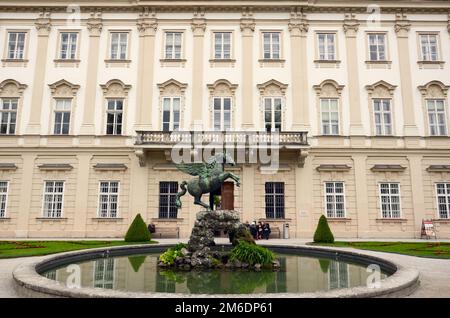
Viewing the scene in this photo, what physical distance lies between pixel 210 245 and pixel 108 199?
601 inches

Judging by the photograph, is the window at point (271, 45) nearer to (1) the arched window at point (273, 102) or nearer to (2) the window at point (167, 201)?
(1) the arched window at point (273, 102)

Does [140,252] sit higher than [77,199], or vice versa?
[77,199]

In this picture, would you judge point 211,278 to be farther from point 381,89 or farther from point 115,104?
point 381,89

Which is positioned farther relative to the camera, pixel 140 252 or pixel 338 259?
pixel 140 252

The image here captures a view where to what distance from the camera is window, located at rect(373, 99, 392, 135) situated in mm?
25062

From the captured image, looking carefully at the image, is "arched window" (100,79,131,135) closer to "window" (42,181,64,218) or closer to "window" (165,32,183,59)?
"window" (165,32,183,59)

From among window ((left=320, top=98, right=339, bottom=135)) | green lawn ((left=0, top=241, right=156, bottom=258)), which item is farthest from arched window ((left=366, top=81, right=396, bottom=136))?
green lawn ((left=0, top=241, right=156, bottom=258))

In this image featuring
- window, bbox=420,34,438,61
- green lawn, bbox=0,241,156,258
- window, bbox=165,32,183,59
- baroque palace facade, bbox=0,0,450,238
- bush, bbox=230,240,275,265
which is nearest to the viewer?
bush, bbox=230,240,275,265

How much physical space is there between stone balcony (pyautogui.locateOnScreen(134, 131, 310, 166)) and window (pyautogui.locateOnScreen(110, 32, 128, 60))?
677 centimetres

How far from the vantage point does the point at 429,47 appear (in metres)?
26.2
